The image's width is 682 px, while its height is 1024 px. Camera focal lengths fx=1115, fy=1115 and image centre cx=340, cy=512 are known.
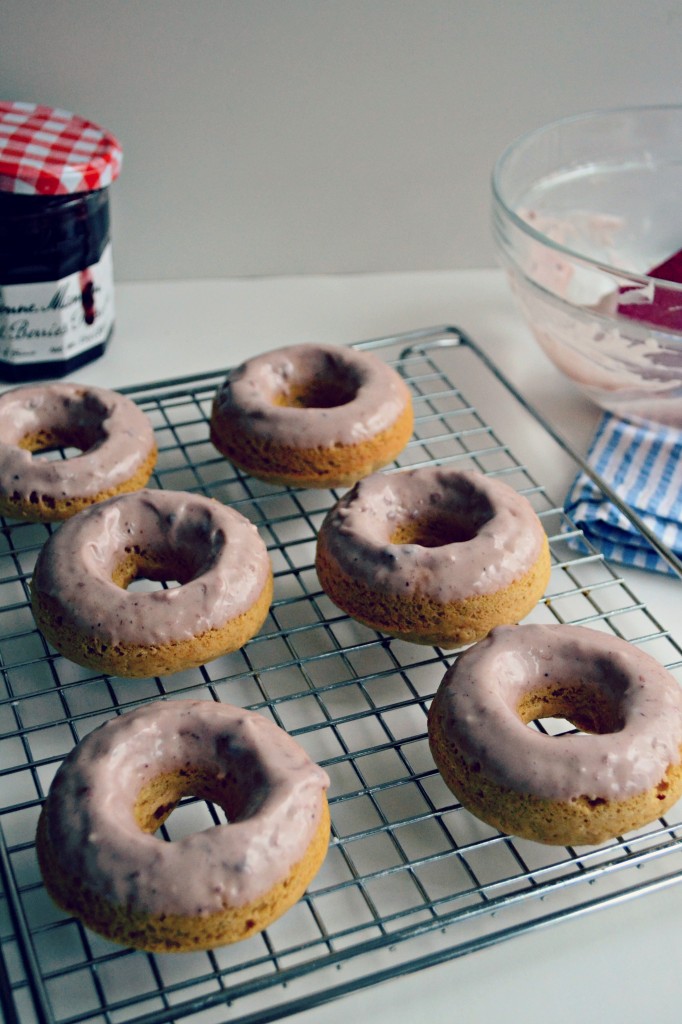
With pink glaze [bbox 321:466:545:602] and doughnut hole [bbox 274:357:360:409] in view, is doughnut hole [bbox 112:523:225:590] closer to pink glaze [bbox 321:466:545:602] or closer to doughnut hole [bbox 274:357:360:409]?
pink glaze [bbox 321:466:545:602]

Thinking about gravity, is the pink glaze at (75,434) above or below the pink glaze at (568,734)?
below

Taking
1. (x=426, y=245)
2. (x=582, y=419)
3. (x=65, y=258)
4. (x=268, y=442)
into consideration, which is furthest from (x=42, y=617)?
(x=426, y=245)

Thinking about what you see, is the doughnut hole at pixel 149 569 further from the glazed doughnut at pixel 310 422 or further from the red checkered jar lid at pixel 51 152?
the red checkered jar lid at pixel 51 152

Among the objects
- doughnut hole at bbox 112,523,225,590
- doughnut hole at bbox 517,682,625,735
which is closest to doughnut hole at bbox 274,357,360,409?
doughnut hole at bbox 112,523,225,590

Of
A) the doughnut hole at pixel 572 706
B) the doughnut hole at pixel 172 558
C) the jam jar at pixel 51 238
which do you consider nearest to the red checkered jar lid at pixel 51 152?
the jam jar at pixel 51 238

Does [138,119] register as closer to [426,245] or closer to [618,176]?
[426,245]

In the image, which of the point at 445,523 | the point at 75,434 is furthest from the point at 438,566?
the point at 75,434

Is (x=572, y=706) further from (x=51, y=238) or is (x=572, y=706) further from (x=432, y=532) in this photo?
(x=51, y=238)
